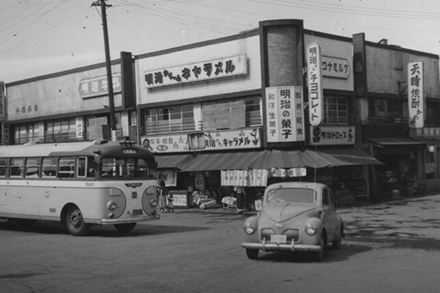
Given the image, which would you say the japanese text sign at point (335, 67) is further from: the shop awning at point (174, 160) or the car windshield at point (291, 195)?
the car windshield at point (291, 195)

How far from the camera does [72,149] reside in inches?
658

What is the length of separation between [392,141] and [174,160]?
1233 cm

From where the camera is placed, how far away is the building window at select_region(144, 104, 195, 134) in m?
29.6

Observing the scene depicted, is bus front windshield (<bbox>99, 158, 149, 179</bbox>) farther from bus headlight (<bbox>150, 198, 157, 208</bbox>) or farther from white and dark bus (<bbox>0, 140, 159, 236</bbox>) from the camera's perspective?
bus headlight (<bbox>150, 198, 157, 208</bbox>)

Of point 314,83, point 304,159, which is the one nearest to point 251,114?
point 314,83

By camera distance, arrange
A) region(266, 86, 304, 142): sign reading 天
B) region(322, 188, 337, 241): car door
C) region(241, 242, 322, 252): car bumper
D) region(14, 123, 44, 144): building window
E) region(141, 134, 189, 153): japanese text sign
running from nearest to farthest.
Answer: region(241, 242, 322, 252): car bumper, region(322, 188, 337, 241): car door, region(266, 86, 304, 142): sign reading 天, region(141, 134, 189, 153): japanese text sign, region(14, 123, 44, 144): building window

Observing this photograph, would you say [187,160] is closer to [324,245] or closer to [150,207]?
[150,207]

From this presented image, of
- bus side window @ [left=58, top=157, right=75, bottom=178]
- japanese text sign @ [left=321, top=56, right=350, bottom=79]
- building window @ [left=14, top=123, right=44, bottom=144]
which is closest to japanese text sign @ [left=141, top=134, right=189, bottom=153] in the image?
japanese text sign @ [left=321, top=56, right=350, bottom=79]

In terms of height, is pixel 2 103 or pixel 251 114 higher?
pixel 2 103

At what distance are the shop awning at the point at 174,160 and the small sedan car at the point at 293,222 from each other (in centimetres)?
1667

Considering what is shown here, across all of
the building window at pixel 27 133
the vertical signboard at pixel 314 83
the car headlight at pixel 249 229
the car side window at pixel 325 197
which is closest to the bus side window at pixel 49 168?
the car headlight at pixel 249 229

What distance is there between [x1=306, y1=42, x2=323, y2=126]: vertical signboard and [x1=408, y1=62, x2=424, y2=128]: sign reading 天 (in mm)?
8438

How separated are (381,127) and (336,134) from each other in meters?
4.40

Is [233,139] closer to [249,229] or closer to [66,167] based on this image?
[66,167]
